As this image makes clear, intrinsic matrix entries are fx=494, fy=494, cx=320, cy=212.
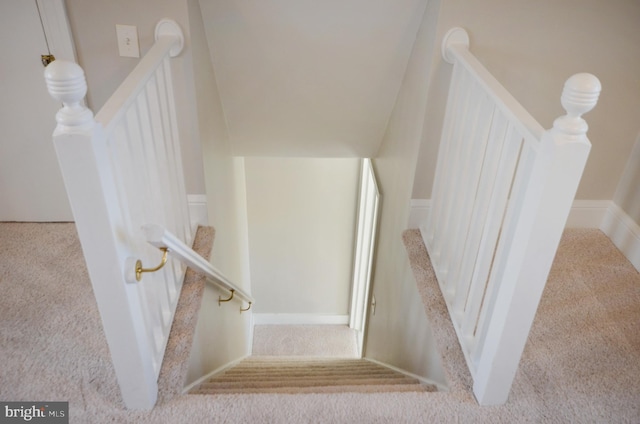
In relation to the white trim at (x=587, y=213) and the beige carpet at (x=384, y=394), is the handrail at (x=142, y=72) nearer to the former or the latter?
the beige carpet at (x=384, y=394)

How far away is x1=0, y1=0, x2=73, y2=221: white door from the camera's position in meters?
2.08

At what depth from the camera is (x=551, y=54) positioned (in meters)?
2.16

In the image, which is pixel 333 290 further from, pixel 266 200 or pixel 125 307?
pixel 125 307

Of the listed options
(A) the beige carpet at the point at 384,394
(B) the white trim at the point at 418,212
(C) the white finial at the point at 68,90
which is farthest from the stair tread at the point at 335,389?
(C) the white finial at the point at 68,90

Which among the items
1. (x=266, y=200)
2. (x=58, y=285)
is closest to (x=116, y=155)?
(x=58, y=285)

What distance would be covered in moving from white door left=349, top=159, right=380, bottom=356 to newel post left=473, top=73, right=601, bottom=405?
181 centimetres

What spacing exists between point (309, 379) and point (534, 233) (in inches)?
72.5

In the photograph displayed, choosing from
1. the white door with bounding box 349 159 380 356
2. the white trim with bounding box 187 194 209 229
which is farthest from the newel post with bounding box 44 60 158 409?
the white door with bounding box 349 159 380 356

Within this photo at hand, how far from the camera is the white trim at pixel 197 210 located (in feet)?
8.16

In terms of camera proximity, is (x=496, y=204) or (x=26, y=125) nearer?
(x=496, y=204)

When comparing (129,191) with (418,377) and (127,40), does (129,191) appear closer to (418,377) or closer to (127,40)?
(127,40)

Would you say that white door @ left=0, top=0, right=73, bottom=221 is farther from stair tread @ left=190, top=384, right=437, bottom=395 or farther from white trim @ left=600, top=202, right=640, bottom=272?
white trim @ left=600, top=202, right=640, bottom=272

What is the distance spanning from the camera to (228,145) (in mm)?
3109
